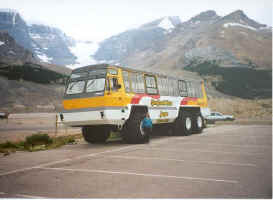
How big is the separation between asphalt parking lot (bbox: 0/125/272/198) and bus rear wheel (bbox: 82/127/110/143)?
14.4 feet

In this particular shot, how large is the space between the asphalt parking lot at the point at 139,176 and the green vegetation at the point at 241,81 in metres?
83.0

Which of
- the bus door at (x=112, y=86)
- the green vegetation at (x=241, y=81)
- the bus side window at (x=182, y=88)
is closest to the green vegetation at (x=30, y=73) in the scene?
the bus side window at (x=182, y=88)

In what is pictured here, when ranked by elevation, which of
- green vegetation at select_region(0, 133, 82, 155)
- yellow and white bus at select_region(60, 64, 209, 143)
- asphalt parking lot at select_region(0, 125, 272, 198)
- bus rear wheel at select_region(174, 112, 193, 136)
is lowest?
asphalt parking lot at select_region(0, 125, 272, 198)

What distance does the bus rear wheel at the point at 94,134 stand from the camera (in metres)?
13.9

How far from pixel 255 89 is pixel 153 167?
91429mm

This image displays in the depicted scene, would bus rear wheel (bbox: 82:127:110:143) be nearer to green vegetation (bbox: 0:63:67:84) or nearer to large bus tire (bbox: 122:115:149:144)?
large bus tire (bbox: 122:115:149:144)

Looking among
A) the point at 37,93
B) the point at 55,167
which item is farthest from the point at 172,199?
the point at 37,93

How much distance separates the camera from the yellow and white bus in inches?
467

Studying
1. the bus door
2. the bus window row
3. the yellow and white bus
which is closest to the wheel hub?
the bus window row

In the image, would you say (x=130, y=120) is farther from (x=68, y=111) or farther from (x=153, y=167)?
(x=153, y=167)

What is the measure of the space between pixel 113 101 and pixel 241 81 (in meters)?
89.0

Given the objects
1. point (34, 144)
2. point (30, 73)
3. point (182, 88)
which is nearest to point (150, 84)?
point (182, 88)

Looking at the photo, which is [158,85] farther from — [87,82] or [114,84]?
[87,82]

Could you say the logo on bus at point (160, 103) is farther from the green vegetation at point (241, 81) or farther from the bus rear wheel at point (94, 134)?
the green vegetation at point (241, 81)
